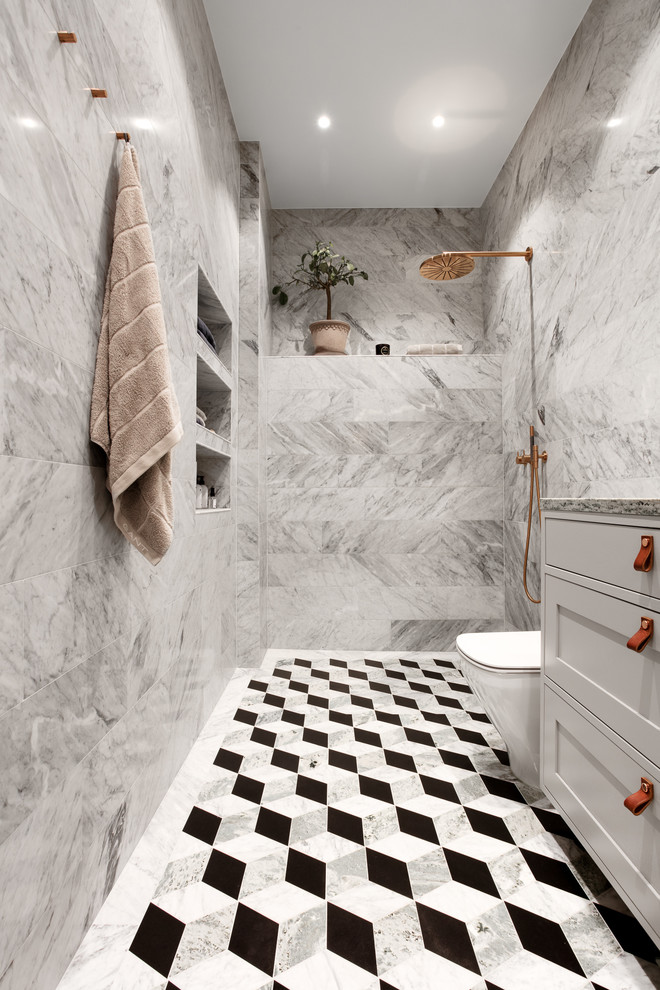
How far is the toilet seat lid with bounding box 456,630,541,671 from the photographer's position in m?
1.51

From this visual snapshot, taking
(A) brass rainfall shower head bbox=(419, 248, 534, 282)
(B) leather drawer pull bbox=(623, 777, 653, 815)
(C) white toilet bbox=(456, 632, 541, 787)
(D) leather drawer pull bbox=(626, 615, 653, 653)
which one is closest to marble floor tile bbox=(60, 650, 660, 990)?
(C) white toilet bbox=(456, 632, 541, 787)

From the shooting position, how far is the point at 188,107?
5.79 feet

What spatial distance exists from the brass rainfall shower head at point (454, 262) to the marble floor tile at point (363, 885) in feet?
7.39

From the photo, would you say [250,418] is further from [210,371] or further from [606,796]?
[606,796]

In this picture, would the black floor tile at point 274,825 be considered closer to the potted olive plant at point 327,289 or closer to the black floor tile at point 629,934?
the black floor tile at point 629,934

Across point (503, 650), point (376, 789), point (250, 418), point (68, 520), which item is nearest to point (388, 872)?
point (376, 789)

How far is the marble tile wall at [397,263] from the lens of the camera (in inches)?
135

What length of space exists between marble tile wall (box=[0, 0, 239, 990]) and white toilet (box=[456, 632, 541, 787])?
3.27 feet

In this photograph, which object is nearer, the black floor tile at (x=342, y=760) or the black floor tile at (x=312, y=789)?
the black floor tile at (x=312, y=789)

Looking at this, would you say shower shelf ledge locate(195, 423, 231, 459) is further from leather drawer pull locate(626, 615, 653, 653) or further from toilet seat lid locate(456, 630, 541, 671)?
leather drawer pull locate(626, 615, 653, 653)

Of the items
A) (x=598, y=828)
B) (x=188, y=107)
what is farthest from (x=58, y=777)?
(x=188, y=107)

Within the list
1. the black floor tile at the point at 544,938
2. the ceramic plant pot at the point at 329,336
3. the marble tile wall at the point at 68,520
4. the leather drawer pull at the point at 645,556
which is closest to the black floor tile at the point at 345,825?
the black floor tile at the point at 544,938

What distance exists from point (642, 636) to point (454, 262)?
224cm

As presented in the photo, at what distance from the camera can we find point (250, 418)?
2684mm
